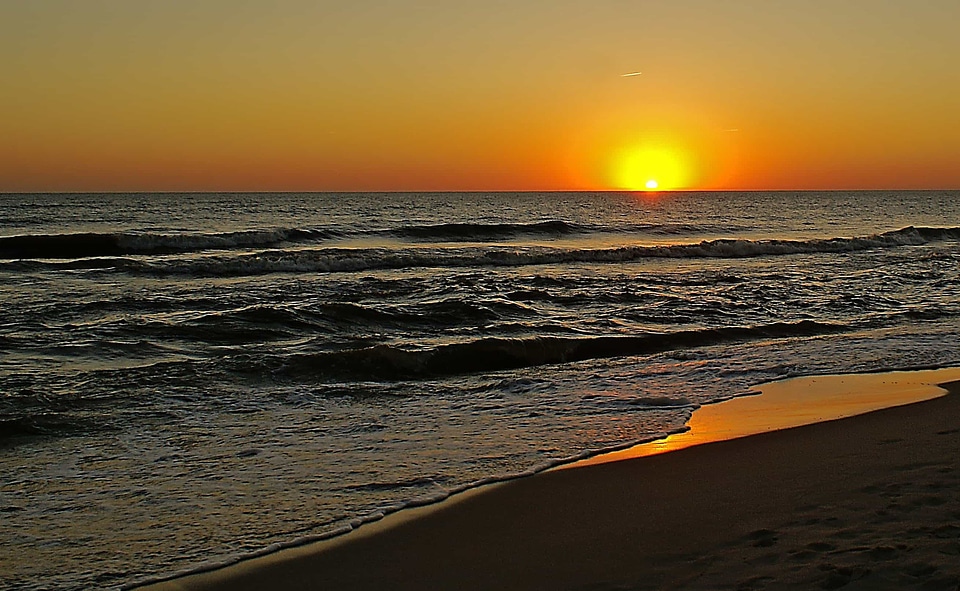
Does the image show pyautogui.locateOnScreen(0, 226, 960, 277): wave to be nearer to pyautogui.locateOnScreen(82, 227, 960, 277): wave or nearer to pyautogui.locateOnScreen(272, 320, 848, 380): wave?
pyautogui.locateOnScreen(82, 227, 960, 277): wave

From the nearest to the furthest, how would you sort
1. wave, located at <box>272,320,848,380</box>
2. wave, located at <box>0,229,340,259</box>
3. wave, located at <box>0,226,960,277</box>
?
wave, located at <box>272,320,848,380</box>, wave, located at <box>0,226,960,277</box>, wave, located at <box>0,229,340,259</box>

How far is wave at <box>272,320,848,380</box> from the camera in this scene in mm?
10148

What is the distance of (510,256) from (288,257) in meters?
7.15

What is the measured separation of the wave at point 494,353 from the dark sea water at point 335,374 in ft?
0.14

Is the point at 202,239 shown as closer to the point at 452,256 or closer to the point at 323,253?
the point at 323,253

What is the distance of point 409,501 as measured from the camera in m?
5.44

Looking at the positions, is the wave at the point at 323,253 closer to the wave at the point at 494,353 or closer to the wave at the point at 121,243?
the wave at the point at 121,243

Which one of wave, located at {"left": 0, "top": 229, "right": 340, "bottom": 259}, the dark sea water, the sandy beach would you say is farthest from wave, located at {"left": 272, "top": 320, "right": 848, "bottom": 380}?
wave, located at {"left": 0, "top": 229, "right": 340, "bottom": 259}

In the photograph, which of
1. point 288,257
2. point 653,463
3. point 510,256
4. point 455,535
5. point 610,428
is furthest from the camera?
point 510,256

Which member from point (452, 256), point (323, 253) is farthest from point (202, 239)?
point (452, 256)

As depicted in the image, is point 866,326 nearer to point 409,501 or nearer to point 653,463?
point 653,463

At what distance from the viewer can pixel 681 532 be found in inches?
183

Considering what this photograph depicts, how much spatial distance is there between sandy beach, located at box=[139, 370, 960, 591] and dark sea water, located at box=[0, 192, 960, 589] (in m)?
0.37

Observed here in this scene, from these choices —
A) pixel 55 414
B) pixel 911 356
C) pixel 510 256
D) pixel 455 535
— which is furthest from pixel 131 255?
pixel 455 535
